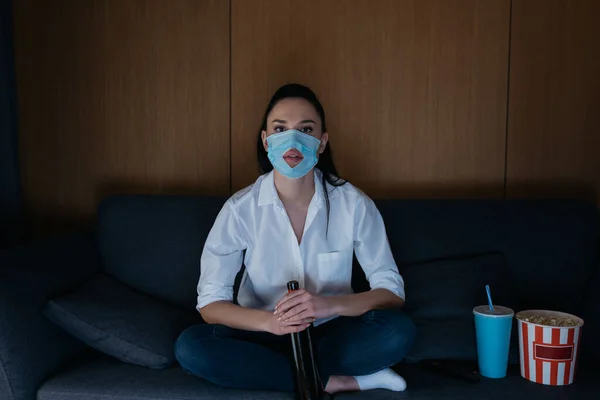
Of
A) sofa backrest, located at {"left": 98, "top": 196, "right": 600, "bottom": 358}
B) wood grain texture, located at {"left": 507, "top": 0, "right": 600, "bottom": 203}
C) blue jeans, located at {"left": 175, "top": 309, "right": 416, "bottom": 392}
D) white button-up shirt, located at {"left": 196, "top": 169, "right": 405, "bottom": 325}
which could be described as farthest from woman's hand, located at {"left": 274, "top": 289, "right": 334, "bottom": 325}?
wood grain texture, located at {"left": 507, "top": 0, "right": 600, "bottom": 203}

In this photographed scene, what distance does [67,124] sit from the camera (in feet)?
8.11

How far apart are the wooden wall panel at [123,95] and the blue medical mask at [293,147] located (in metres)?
0.72

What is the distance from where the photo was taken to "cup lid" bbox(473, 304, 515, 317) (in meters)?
1.66

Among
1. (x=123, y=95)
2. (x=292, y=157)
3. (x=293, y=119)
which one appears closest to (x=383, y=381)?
(x=292, y=157)

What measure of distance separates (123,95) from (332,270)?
50.5 inches

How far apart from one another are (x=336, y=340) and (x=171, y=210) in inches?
32.9

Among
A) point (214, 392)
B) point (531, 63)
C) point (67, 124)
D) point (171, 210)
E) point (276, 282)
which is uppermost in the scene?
point (531, 63)

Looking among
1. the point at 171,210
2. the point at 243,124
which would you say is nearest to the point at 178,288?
the point at 171,210

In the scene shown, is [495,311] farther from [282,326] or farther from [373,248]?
[282,326]

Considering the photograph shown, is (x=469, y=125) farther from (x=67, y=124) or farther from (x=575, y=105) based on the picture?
(x=67, y=124)

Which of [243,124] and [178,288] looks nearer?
[178,288]

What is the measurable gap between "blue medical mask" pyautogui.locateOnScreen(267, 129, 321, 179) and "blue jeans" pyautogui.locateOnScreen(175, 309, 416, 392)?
19.7 inches

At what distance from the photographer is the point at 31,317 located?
1.62 m

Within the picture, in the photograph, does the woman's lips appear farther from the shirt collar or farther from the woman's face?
the shirt collar
